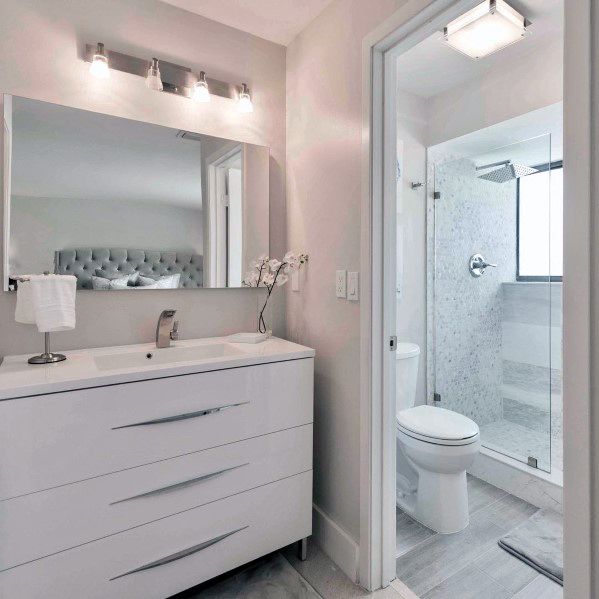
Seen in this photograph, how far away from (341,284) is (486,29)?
54.2 inches

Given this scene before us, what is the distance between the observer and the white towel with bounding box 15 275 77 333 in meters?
1.32

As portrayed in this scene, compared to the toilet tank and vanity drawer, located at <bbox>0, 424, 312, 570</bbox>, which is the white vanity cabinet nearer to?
vanity drawer, located at <bbox>0, 424, 312, 570</bbox>

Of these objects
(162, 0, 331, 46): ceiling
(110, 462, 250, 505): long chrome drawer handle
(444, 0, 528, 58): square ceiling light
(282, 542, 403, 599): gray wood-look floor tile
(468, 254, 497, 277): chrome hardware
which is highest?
(162, 0, 331, 46): ceiling

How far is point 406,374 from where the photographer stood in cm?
221

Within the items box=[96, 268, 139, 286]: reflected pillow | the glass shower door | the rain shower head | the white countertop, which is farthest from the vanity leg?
the rain shower head

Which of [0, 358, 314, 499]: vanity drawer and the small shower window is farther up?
the small shower window

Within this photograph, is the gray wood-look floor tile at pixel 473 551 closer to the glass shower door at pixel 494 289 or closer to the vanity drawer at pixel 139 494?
the glass shower door at pixel 494 289

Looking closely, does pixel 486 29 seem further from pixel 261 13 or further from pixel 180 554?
pixel 180 554

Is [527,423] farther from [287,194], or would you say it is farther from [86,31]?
[86,31]

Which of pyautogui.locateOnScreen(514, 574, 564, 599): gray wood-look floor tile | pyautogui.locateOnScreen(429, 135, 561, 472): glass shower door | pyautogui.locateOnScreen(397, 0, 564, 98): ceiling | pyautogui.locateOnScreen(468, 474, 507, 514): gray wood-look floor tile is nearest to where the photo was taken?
pyautogui.locateOnScreen(514, 574, 564, 599): gray wood-look floor tile

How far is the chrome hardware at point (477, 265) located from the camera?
9.15ft

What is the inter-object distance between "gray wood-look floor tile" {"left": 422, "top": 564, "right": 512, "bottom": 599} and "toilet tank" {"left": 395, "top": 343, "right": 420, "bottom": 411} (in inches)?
31.8

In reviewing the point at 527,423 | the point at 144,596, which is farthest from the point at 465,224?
the point at 144,596

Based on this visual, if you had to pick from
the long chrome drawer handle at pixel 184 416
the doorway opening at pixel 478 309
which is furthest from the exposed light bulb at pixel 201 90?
A: the long chrome drawer handle at pixel 184 416
